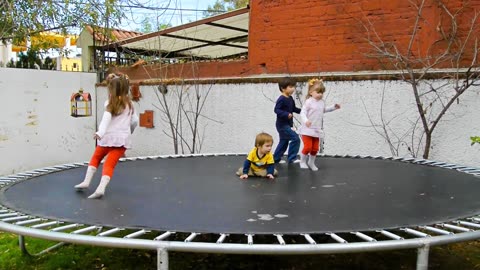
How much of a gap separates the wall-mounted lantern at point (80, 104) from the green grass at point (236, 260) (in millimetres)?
4164

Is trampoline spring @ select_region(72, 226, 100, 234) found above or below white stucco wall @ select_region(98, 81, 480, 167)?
below

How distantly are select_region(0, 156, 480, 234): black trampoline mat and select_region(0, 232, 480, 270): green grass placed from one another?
0.47m

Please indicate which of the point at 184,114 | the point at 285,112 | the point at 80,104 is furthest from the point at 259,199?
the point at 80,104

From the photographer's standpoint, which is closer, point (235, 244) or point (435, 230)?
point (235, 244)

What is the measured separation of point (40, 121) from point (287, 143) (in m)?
4.25

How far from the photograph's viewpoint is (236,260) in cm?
302

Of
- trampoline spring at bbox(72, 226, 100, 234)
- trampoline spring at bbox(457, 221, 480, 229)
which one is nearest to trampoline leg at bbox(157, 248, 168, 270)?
trampoline spring at bbox(72, 226, 100, 234)

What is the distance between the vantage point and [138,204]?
251cm

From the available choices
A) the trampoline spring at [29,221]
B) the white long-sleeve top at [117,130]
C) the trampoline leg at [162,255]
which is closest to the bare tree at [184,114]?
the white long-sleeve top at [117,130]

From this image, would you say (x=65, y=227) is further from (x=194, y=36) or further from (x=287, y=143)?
(x=194, y=36)

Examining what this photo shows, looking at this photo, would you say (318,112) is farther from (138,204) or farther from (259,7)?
(259,7)

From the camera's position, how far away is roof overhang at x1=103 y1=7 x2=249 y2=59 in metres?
7.14

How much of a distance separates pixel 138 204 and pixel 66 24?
15.7 ft

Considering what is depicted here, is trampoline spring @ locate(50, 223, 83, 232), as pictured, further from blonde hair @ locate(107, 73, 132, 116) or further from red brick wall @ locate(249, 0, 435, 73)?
red brick wall @ locate(249, 0, 435, 73)
